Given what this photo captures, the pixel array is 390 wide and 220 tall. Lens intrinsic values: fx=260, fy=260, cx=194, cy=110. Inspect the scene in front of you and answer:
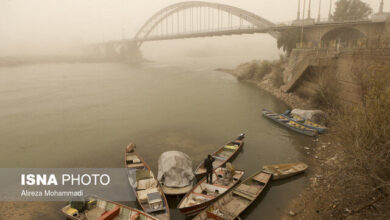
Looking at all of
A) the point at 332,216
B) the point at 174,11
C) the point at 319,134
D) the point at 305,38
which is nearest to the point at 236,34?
the point at 305,38

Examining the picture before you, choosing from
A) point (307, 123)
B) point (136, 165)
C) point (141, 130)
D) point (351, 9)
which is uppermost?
point (351, 9)

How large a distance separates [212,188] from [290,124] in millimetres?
11040

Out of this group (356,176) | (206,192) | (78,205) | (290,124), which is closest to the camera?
(356,176)

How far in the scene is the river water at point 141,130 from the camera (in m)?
15.0

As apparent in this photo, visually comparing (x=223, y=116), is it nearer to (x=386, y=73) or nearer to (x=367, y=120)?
(x=386, y=73)

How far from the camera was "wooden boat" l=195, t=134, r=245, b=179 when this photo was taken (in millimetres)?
12578

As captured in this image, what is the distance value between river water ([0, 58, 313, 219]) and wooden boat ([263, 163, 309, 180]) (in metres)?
0.34

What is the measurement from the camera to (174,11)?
261 feet

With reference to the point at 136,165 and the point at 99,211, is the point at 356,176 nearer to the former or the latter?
the point at 99,211

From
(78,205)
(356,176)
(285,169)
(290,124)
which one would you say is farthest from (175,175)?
(290,124)

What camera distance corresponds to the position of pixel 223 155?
15055 millimetres

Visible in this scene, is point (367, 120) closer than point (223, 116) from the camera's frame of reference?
Yes

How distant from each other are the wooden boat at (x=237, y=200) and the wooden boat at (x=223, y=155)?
1.99m

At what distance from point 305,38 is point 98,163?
33.1 metres
